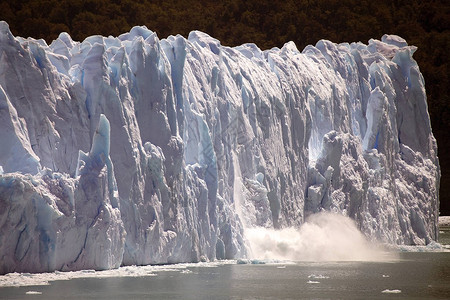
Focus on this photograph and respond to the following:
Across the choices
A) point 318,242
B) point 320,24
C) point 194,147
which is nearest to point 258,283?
point 194,147

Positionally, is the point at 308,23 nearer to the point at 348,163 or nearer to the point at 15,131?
the point at 348,163

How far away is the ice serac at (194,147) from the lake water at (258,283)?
1088mm

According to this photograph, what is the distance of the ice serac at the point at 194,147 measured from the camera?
83.1 ft

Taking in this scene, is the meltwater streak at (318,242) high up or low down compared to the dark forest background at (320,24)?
down

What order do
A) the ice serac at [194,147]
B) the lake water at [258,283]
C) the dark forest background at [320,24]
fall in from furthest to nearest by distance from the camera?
the dark forest background at [320,24] < the ice serac at [194,147] < the lake water at [258,283]

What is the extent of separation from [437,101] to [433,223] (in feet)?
124

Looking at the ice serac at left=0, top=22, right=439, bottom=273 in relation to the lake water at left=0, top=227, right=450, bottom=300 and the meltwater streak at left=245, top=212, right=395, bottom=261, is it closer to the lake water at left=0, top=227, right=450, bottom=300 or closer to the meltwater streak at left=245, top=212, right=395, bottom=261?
the meltwater streak at left=245, top=212, right=395, bottom=261

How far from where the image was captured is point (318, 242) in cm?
3606

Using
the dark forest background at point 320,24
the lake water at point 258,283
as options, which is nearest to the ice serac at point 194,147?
the lake water at point 258,283

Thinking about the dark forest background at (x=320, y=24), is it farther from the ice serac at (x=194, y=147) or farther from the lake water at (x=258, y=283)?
the lake water at (x=258, y=283)

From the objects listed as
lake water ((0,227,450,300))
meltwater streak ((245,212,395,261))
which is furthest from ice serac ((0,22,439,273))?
lake water ((0,227,450,300))

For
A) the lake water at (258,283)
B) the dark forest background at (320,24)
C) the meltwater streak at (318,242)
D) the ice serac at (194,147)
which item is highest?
the dark forest background at (320,24)

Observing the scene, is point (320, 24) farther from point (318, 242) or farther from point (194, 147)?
point (194, 147)

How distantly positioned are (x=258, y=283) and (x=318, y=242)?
9.69 meters
